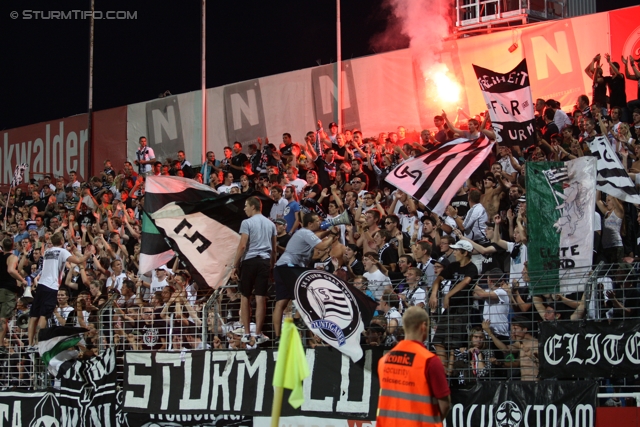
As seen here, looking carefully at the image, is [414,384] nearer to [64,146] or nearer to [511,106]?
[511,106]

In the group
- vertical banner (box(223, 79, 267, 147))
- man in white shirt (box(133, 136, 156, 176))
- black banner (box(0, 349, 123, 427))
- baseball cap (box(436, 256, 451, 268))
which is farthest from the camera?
vertical banner (box(223, 79, 267, 147))

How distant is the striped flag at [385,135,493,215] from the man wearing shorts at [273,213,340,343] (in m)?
1.17

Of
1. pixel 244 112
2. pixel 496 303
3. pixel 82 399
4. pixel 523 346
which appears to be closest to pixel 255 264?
pixel 496 303

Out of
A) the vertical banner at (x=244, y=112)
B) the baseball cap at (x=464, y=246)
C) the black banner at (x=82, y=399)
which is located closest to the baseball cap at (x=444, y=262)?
the baseball cap at (x=464, y=246)

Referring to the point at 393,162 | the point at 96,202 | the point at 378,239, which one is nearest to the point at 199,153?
the point at 96,202

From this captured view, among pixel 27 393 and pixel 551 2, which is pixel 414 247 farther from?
pixel 551 2

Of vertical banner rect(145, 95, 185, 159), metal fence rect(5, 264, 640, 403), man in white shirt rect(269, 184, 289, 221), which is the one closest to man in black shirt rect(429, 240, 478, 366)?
metal fence rect(5, 264, 640, 403)

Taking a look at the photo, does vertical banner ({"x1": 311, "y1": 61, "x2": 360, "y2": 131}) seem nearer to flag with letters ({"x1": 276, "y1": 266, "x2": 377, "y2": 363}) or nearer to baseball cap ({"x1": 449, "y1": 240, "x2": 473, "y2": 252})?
baseball cap ({"x1": 449, "y1": 240, "x2": 473, "y2": 252})

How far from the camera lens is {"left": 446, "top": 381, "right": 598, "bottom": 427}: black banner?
8914 mm

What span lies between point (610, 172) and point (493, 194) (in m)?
4.10

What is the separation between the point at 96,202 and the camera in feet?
75.8

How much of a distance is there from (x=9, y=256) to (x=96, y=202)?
757 cm

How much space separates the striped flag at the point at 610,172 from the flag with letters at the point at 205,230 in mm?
4722

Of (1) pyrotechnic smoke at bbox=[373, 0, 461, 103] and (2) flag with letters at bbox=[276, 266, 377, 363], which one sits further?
(1) pyrotechnic smoke at bbox=[373, 0, 461, 103]
